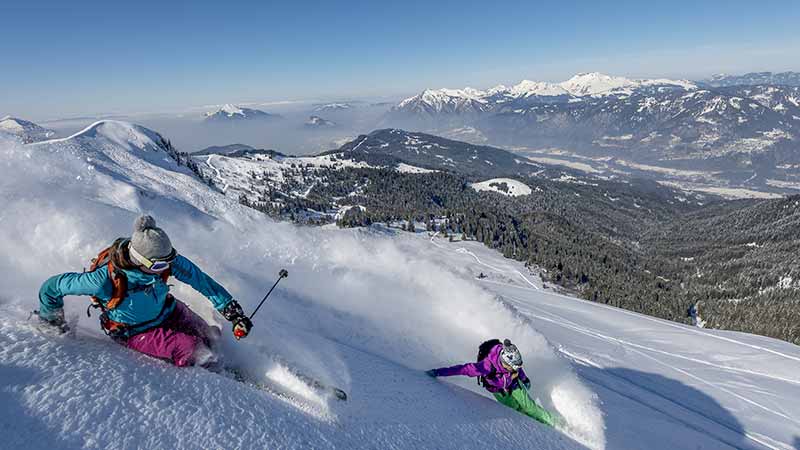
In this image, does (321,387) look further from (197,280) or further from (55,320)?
(55,320)

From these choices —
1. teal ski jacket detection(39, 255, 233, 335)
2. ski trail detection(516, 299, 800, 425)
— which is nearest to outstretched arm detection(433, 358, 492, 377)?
teal ski jacket detection(39, 255, 233, 335)

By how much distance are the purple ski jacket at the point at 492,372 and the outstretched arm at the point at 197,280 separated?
5.68m

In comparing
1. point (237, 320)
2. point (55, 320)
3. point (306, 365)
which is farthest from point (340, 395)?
point (55, 320)

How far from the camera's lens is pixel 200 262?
402 inches

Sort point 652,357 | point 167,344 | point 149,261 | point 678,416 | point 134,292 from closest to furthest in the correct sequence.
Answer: point 149,261 < point 134,292 < point 167,344 < point 678,416 < point 652,357

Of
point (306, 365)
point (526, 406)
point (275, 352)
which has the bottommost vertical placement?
point (526, 406)

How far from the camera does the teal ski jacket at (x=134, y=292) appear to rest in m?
5.68

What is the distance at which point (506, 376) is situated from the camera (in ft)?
33.7

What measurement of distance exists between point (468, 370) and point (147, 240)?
776 cm

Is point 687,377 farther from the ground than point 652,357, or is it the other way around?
point 687,377

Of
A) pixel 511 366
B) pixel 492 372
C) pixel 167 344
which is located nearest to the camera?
pixel 167 344

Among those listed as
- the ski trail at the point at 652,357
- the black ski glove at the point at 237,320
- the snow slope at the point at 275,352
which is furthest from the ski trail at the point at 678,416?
the black ski glove at the point at 237,320

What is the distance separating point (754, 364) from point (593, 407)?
1131 inches

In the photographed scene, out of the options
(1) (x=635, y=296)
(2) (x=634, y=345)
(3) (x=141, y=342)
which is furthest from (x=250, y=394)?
(1) (x=635, y=296)
